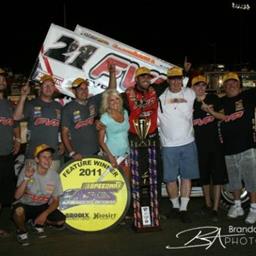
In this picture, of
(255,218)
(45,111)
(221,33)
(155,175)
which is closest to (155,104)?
(155,175)

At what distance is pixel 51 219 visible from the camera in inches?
238

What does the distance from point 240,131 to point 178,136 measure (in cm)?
83

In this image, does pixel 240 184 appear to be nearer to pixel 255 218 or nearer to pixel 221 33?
pixel 255 218

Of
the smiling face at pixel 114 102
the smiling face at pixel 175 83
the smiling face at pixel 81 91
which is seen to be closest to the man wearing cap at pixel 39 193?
the smiling face at pixel 81 91

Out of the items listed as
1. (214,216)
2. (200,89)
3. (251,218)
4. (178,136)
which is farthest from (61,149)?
(251,218)

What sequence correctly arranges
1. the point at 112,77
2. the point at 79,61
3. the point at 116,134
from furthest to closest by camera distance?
the point at 79,61 → the point at 112,77 → the point at 116,134

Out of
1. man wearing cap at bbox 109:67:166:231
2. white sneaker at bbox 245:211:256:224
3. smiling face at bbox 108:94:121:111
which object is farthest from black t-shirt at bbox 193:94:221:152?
smiling face at bbox 108:94:121:111

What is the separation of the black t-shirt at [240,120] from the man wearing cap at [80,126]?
5.88ft

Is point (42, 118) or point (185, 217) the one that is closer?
point (42, 118)

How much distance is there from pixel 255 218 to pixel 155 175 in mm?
1480

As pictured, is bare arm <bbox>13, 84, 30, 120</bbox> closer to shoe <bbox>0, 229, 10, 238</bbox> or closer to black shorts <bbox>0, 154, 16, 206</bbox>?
black shorts <bbox>0, 154, 16, 206</bbox>

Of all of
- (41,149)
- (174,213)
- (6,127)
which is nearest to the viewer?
(41,149)

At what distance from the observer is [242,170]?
21.5 ft

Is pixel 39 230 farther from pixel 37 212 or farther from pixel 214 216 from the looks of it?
pixel 214 216
